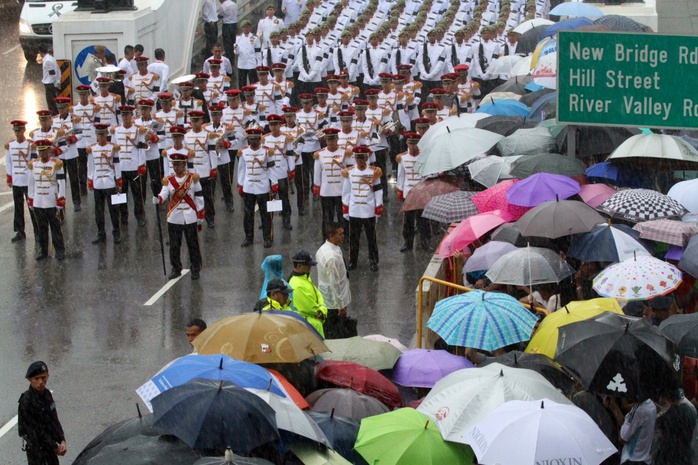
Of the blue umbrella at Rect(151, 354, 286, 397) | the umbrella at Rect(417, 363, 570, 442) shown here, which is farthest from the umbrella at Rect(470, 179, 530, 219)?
the blue umbrella at Rect(151, 354, 286, 397)

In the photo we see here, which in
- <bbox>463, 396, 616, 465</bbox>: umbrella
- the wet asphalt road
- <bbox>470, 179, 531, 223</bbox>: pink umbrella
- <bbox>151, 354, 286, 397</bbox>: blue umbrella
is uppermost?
<bbox>470, 179, 531, 223</bbox>: pink umbrella

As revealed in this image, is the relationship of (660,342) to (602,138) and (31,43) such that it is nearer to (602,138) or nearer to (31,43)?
(602,138)

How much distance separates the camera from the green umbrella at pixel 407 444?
295 inches

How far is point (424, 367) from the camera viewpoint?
926cm

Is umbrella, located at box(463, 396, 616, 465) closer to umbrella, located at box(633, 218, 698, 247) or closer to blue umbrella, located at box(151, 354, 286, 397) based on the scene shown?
blue umbrella, located at box(151, 354, 286, 397)

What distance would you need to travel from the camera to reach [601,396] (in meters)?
8.77

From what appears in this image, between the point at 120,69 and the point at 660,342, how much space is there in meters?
14.7

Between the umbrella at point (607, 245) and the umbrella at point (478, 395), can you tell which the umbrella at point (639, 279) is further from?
the umbrella at point (478, 395)

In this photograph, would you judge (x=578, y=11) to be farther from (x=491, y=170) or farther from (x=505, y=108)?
(x=491, y=170)

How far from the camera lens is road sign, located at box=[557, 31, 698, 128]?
12.2m

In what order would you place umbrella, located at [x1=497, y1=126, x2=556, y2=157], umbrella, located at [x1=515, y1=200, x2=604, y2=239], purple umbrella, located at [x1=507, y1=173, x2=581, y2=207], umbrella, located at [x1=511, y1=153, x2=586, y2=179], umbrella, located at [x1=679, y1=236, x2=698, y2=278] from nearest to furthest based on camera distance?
umbrella, located at [x1=679, y1=236, x2=698, y2=278], umbrella, located at [x1=515, y1=200, x2=604, y2=239], purple umbrella, located at [x1=507, y1=173, x2=581, y2=207], umbrella, located at [x1=511, y1=153, x2=586, y2=179], umbrella, located at [x1=497, y1=126, x2=556, y2=157]

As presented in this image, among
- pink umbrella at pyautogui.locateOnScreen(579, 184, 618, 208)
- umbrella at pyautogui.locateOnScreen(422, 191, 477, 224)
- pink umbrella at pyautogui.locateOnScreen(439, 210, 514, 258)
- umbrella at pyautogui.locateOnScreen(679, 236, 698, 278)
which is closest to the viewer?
umbrella at pyautogui.locateOnScreen(679, 236, 698, 278)

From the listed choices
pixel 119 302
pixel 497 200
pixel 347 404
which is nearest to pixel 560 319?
pixel 347 404

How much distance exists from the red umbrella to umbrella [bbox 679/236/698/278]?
8.79ft
